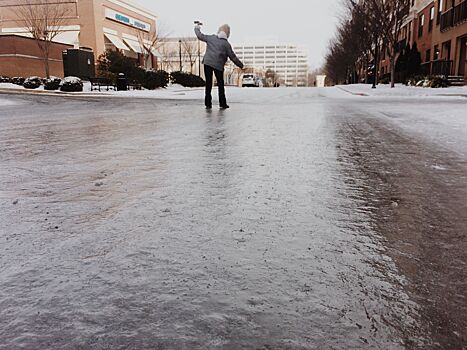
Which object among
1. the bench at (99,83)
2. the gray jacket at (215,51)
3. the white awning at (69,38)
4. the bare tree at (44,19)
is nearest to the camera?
the gray jacket at (215,51)

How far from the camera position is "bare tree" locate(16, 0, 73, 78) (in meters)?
28.4

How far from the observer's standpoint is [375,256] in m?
1.92

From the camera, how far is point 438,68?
28688 mm

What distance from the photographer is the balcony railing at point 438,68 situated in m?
26.7

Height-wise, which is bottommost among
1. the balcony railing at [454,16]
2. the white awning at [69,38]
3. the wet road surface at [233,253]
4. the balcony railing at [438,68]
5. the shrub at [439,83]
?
the wet road surface at [233,253]

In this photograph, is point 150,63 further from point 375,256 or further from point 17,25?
point 375,256

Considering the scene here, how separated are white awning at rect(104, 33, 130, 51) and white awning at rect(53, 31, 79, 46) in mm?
2853

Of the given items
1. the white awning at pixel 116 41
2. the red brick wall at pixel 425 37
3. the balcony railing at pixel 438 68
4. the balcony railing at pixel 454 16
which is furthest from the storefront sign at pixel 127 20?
the balcony railing at pixel 454 16

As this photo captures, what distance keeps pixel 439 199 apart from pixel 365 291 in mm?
1549

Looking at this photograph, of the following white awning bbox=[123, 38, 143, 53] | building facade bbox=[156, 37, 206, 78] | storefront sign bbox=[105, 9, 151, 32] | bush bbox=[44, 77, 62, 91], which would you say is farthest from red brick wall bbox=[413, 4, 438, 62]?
building facade bbox=[156, 37, 206, 78]

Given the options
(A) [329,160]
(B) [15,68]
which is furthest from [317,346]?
(B) [15,68]

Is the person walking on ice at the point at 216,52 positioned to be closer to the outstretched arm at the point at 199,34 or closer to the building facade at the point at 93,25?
the outstretched arm at the point at 199,34

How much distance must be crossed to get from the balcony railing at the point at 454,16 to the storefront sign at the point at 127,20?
3089 cm

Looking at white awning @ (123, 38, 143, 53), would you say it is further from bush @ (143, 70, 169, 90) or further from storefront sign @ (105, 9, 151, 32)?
bush @ (143, 70, 169, 90)
